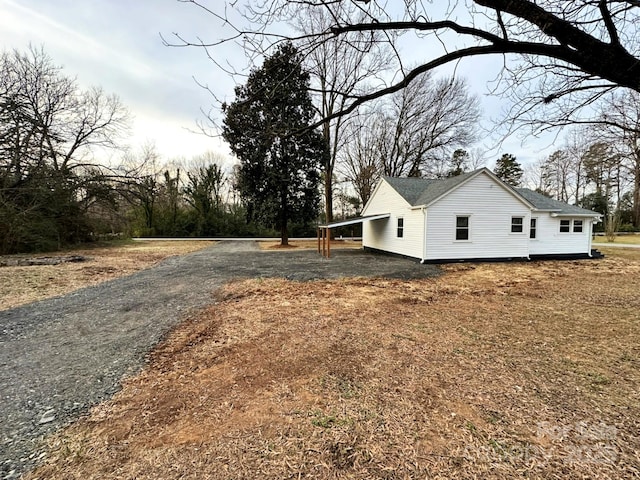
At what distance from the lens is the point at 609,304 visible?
5.43 m

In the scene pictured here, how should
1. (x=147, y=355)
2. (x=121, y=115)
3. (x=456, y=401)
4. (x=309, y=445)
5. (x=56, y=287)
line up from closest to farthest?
1. (x=309, y=445)
2. (x=456, y=401)
3. (x=147, y=355)
4. (x=56, y=287)
5. (x=121, y=115)

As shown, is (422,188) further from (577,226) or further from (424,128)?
(424,128)

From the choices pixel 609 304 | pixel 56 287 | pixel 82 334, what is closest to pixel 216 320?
pixel 82 334

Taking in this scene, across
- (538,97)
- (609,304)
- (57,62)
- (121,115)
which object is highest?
(57,62)

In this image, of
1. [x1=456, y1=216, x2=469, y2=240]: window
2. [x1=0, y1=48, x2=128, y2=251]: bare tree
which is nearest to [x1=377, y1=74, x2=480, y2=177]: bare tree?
[x1=456, y1=216, x2=469, y2=240]: window

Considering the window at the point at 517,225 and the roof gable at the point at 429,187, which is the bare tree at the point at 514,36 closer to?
the roof gable at the point at 429,187

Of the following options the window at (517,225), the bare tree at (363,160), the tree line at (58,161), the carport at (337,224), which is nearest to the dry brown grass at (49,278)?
the tree line at (58,161)

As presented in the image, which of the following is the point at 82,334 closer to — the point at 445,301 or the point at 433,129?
the point at 445,301

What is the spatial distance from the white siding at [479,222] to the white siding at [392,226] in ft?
2.17

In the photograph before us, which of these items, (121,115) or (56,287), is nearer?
(56,287)

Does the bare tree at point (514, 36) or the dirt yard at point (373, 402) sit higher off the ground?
the bare tree at point (514, 36)

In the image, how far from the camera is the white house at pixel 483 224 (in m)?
11.3

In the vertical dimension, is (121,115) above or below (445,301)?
above

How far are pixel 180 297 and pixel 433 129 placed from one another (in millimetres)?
21605
